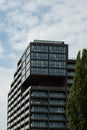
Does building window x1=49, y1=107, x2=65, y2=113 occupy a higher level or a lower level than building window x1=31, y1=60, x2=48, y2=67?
lower

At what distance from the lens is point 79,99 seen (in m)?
55.1

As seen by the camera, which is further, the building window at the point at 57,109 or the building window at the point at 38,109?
the building window at the point at 57,109

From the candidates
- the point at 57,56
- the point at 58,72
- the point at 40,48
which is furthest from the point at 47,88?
the point at 40,48

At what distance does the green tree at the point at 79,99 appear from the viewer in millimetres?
54781

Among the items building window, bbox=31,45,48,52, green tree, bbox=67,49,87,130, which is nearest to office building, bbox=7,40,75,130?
building window, bbox=31,45,48,52

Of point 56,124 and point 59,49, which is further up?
point 59,49

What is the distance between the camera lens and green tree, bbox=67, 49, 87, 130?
54.8 m

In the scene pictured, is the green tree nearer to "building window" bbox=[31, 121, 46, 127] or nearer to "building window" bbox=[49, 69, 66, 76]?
"building window" bbox=[31, 121, 46, 127]

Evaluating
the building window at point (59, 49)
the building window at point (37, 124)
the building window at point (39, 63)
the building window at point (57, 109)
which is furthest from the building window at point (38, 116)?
the building window at point (59, 49)

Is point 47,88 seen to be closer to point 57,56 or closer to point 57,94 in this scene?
point 57,94

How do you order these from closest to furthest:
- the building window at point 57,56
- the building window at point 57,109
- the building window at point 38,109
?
the building window at point 38,109
the building window at point 57,109
the building window at point 57,56

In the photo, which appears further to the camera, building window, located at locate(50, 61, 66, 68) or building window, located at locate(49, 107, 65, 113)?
building window, located at locate(50, 61, 66, 68)

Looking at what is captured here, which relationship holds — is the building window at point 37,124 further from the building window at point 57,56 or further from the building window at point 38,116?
the building window at point 57,56

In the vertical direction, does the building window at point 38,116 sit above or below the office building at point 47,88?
below
